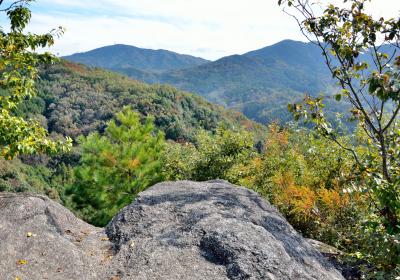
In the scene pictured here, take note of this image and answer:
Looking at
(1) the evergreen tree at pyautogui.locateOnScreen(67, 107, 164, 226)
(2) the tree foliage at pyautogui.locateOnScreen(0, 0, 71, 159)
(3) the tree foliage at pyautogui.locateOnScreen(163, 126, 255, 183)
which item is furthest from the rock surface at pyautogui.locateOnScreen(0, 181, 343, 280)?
(1) the evergreen tree at pyautogui.locateOnScreen(67, 107, 164, 226)

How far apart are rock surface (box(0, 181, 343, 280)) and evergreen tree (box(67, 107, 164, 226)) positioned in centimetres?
1018

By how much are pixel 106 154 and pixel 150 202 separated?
10.8 m

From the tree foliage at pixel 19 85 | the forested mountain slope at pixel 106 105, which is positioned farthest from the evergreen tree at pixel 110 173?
the forested mountain slope at pixel 106 105

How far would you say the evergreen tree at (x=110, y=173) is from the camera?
66.9ft

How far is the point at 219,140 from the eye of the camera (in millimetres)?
20922

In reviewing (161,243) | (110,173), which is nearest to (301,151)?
(110,173)

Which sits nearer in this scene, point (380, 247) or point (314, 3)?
point (380, 247)

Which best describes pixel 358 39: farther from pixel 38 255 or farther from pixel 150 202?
pixel 38 255

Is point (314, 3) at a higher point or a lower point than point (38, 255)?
higher

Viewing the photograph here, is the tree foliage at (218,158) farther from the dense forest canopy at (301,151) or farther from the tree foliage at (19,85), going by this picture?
the tree foliage at (19,85)

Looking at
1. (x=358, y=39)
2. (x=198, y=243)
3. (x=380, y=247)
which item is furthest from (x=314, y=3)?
(x=198, y=243)

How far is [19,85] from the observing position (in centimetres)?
1038

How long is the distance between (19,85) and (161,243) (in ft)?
19.0

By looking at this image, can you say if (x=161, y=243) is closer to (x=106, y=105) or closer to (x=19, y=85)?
(x=19, y=85)
